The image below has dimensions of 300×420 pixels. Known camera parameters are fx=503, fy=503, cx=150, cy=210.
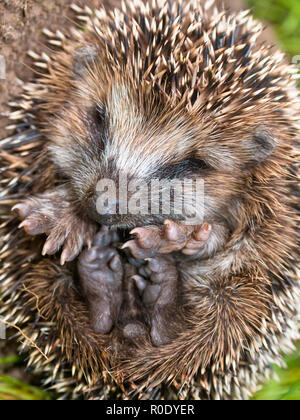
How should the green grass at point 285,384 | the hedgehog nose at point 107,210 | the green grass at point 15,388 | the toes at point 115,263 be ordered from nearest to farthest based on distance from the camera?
1. the hedgehog nose at point 107,210
2. the toes at point 115,263
3. the green grass at point 15,388
4. the green grass at point 285,384

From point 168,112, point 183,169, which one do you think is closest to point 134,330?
point 183,169

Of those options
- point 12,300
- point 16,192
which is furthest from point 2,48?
point 12,300

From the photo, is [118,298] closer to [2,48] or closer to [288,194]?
[288,194]

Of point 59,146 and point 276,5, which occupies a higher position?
point 276,5

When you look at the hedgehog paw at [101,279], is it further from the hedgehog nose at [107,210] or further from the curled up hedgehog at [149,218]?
the hedgehog nose at [107,210]

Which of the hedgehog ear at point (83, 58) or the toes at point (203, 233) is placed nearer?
the toes at point (203, 233)

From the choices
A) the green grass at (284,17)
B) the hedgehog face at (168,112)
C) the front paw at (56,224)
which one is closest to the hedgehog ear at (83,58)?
the hedgehog face at (168,112)

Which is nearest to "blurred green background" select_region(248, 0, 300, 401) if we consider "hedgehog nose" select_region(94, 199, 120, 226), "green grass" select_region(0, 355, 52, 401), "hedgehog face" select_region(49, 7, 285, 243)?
"hedgehog face" select_region(49, 7, 285, 243)
